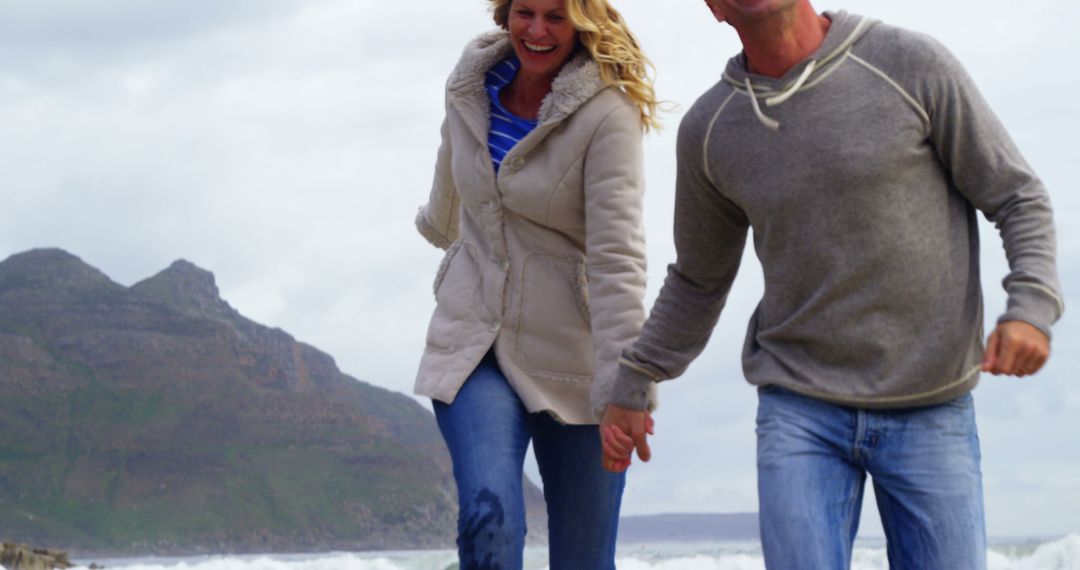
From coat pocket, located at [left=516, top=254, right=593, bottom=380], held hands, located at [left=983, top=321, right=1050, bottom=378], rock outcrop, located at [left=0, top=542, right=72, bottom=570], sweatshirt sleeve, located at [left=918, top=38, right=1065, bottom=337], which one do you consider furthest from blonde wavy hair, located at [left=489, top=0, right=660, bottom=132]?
rock outcrop, located at [left=0, top=542, right=72, bottom=570]

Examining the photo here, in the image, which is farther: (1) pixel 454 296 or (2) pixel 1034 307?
(1) pixel 454 296

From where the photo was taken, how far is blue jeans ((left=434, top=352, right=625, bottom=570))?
4.55 m

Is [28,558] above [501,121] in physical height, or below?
below

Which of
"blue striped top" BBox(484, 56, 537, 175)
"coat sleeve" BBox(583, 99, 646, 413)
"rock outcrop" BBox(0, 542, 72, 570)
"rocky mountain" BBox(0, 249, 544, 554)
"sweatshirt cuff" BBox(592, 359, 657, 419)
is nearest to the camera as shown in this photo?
"sweatshirt cuff" BBox(592, 359, 657, 419)

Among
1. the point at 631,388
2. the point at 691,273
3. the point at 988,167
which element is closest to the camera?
the point at 988,167

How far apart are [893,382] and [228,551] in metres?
179

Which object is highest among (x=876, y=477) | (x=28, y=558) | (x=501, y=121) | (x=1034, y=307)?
(x=501, y=121)

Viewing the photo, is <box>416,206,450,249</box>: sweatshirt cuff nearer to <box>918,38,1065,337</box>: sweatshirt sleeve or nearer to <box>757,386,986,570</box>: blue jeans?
<box>757,386,986,570</box>: blue jeans

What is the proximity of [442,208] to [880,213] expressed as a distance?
247cm

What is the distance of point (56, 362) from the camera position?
18725 centimetres

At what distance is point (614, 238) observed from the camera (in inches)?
187

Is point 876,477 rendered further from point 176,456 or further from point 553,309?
point 176,456

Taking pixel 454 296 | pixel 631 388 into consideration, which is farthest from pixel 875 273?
pixel 454 296

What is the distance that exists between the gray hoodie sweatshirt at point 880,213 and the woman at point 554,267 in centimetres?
115
